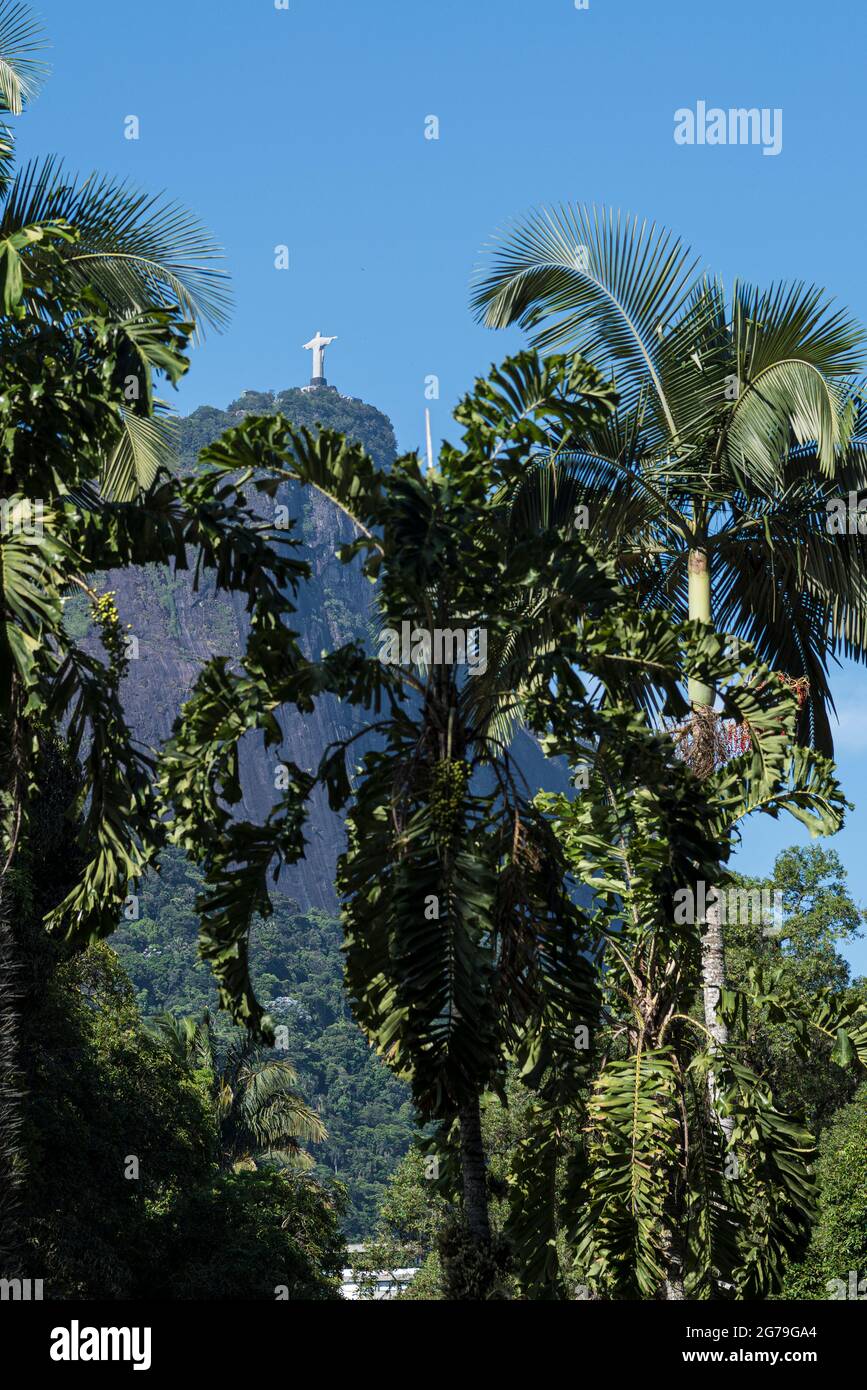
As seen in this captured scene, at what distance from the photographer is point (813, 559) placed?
1320 cm

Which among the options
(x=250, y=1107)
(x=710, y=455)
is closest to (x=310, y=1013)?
(x=250, y=1107)

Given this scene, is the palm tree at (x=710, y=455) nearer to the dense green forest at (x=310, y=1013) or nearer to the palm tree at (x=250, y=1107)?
the palm tree at (x=250, y=1107)

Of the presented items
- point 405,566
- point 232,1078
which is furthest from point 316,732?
point 405,566

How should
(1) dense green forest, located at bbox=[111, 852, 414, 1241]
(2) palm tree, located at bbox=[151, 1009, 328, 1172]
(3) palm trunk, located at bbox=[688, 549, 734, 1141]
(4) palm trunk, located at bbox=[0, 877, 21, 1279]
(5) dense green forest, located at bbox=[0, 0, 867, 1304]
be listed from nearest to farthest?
(5) dense green forest, located at bbox=[0, 0, 867, 1304]
(4) palm trunk, located at bbox=[0, 877, 21, 1279]
(3) palm trunk, located at bbox=[688, 549, 734, 1141]
(2) palm tree, located at bbox=[151, 1009, 328, 1172]
(1) dense green forest, located at bbox=[111, 852, 414, 1241]

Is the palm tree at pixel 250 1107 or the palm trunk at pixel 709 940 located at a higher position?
the palm trunk at pixel 709 940

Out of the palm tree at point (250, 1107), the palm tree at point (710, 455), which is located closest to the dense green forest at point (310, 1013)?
the palm tree at point (250, 1107)

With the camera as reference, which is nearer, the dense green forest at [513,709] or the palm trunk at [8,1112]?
the dense green forest at [513,709]

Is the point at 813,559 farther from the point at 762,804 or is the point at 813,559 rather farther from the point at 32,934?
the point at 32,934

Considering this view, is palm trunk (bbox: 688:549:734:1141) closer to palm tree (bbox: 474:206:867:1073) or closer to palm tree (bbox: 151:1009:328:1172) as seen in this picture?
palm tree (bbox: 474:206:867:1073)

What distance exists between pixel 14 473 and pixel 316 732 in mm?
186137

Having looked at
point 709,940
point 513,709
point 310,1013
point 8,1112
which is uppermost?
point 513,709

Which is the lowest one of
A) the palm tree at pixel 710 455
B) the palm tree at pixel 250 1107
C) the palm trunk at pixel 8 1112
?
the palm tree at pixel 250 1107

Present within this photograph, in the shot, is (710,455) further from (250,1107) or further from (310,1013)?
(310,1013)

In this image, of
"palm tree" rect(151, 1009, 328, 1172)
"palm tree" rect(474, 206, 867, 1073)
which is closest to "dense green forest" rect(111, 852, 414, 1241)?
"palm tree" rect(151, 1009, 328, 1172)
